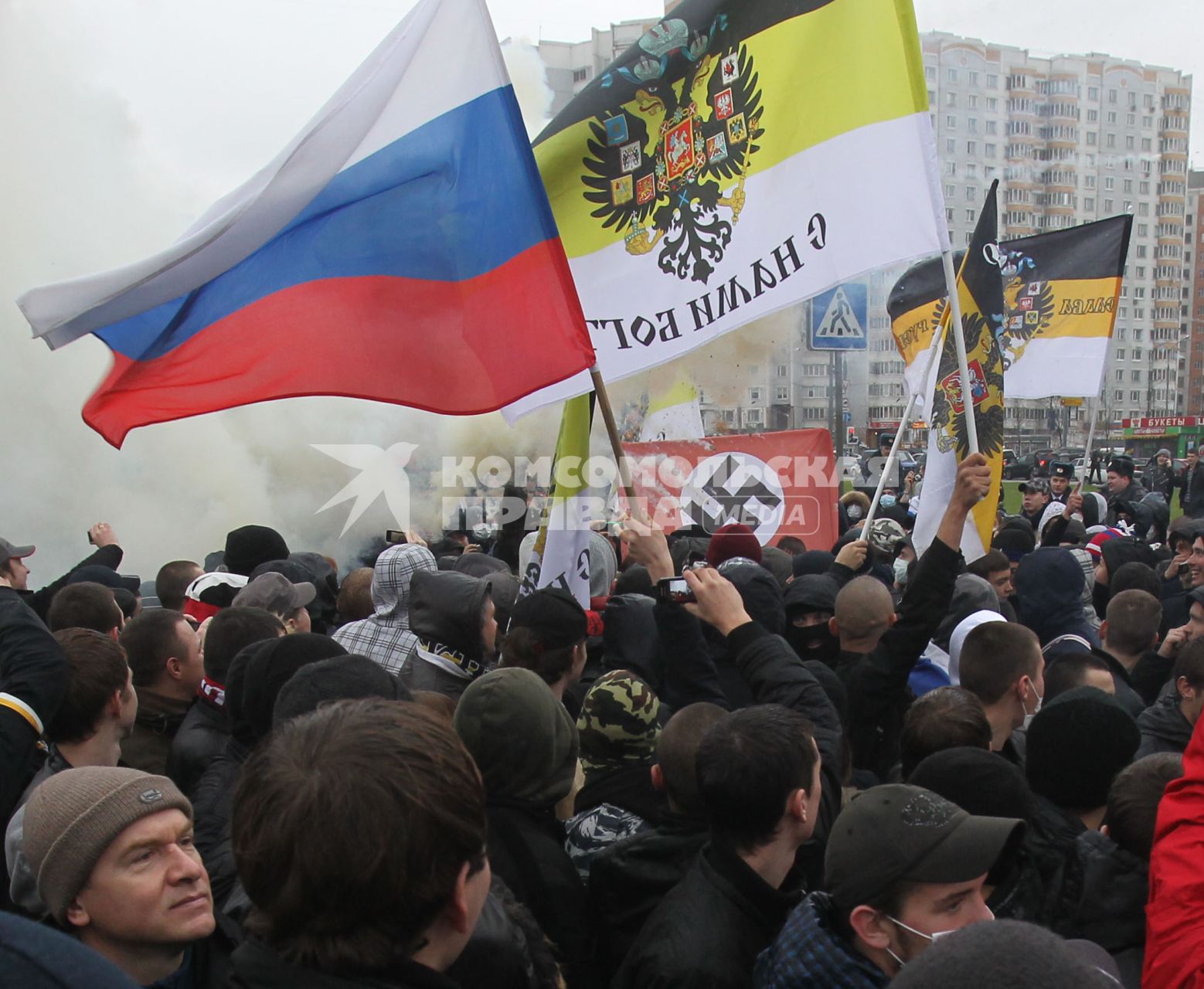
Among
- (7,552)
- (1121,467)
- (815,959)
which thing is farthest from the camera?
(1121,467)

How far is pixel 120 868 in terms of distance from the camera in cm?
197

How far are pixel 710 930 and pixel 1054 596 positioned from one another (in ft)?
13.6

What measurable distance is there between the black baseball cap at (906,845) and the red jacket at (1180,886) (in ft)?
0.81

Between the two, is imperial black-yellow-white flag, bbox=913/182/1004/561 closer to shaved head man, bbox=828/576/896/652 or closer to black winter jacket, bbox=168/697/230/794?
shaved head man, bbox=828/576/896/652

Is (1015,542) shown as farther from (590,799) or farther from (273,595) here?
(590,799)

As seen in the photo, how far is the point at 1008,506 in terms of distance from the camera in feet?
84.2

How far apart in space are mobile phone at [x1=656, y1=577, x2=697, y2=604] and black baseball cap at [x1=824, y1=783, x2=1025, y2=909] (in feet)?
4.41

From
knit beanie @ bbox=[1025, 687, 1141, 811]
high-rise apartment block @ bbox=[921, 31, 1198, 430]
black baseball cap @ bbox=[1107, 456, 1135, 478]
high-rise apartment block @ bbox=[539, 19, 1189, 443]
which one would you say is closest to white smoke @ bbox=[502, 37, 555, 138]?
black baseball cap @ bbox=[1107, 456, 1135, 478]

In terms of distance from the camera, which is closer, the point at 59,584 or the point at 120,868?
the point at 120,868

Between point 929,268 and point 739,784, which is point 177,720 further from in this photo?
point 929,268

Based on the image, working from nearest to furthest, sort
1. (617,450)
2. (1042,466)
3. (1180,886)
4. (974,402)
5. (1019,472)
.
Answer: (1180,886)
(617,450)
(974,402)
(1019,472)
(1042,466)

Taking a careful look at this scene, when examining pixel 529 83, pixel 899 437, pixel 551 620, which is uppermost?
pixel 529 83

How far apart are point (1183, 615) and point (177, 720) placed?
5425 mm

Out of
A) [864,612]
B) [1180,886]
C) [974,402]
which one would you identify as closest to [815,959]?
[1180,886]
